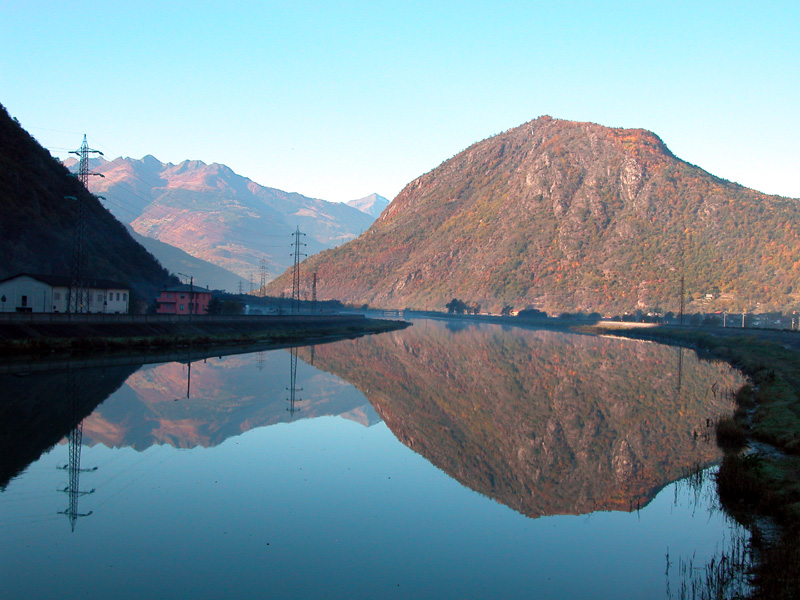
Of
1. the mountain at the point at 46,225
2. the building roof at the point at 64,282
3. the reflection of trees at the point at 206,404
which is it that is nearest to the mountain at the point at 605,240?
the mountain at the point at 46,225

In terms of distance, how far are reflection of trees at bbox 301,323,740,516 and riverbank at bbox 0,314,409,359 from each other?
12.0 meters

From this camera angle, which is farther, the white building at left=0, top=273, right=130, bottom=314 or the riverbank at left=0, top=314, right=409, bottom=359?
the white building at left=0, top=273, right=130, bottom=314

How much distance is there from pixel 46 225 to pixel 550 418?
64582 millimetres

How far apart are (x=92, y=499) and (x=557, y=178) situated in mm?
164544

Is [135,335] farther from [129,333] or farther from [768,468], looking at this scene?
[768,468]

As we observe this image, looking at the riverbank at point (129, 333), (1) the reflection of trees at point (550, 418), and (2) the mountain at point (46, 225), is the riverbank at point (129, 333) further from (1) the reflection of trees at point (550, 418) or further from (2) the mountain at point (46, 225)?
(1) the reflection of trees at point (550, 418)

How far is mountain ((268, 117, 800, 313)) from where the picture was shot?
394 feet

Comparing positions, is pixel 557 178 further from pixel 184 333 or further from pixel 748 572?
pixel 748 572

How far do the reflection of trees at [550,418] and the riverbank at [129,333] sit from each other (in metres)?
12.0

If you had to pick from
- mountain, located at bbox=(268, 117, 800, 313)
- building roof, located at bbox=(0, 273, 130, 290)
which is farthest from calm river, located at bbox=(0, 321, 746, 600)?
mountain, located at bbox=(268, 117, 800, 313)

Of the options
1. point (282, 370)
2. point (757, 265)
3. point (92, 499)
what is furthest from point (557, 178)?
point (92, 499)

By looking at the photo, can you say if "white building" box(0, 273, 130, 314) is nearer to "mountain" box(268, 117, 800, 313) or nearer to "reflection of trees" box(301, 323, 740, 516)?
"reflection of trees" box(301, 323, 740, 516)

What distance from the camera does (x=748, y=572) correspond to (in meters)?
9.87

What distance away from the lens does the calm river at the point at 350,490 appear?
33.6ft
